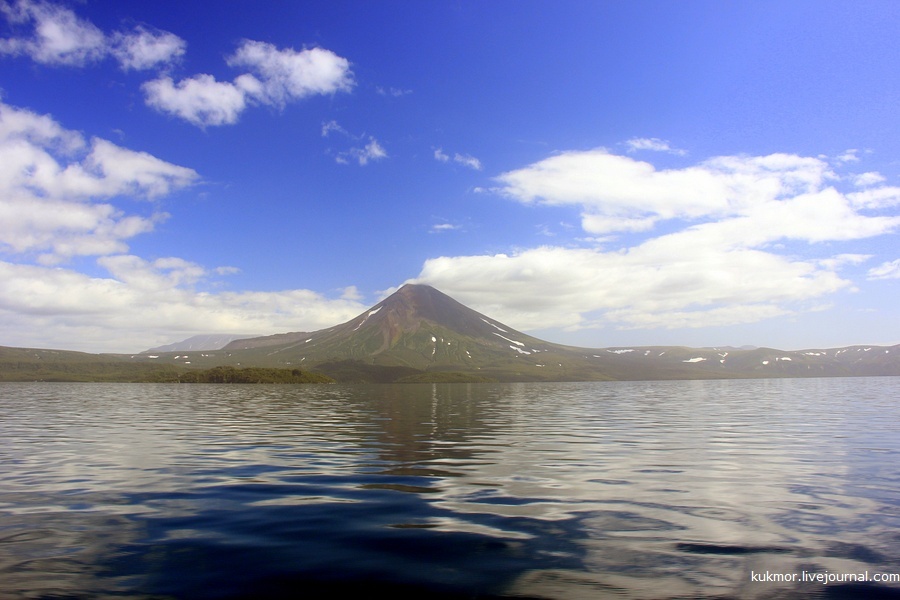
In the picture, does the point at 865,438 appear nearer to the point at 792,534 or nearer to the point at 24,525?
the point at 792,534

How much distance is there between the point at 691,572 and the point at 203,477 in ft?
54.1

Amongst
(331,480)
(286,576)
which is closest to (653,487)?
(331,480)

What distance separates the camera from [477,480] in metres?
18.8

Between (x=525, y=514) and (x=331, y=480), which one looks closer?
(x=525, y=514)

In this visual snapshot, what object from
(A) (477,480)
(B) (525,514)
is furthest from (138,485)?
(B) (525,514)

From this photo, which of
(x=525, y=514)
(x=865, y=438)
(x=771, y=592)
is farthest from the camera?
(x=865, y=438)

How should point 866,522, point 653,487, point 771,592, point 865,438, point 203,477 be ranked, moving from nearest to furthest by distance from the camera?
1. point 771,592
2. point 866,522
3. point 653,487
4. point 203,477
5. point 865,438

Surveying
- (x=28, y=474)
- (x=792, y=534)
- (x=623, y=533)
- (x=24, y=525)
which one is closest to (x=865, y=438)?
(x=792, y=534)

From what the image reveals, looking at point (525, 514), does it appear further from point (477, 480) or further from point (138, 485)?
point (138, 485)

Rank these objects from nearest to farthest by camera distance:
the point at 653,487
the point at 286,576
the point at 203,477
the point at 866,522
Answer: the point at 286,576 → the point at 866,522 → the point at 653,487 → the point at 203,477

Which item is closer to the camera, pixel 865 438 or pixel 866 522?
pixel 866 522

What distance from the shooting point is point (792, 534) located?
12203 mm

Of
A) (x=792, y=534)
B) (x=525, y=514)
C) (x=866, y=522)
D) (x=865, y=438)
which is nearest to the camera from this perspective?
(x=792, y=534)

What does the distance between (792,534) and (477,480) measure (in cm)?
954
